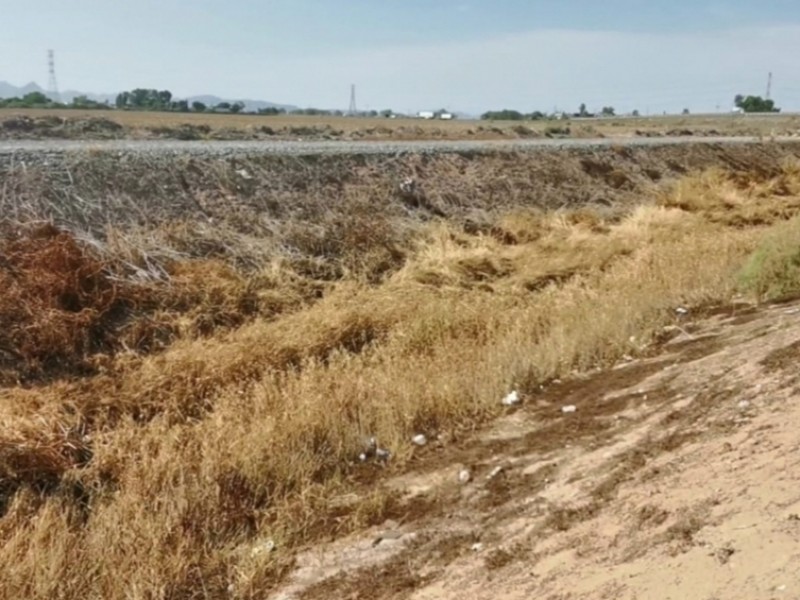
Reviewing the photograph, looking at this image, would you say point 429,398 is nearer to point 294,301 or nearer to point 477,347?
point 477,347

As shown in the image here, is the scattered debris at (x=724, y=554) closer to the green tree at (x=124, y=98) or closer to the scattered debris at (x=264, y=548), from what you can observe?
the scattered debris at (x=264, y=548)

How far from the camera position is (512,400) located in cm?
767

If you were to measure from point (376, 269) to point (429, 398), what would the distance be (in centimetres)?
618

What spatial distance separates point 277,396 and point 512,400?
2.41 meters

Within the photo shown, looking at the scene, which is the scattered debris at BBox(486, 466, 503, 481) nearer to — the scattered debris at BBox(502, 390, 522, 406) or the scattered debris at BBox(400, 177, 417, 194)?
the scattered debris at BBox(502, 390, 522, 406)

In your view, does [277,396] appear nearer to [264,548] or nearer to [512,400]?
[512,400]

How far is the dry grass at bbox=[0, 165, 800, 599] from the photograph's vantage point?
5379mm

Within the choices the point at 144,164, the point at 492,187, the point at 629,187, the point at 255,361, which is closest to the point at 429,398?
the point at 255,361

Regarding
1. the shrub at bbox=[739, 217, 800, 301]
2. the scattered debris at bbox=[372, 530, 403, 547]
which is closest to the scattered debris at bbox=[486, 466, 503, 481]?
the scattered debris at bbox=[372, 530, 403, 547]

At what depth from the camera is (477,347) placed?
31.0 feet

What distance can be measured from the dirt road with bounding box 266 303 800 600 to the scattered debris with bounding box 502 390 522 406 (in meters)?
0.11

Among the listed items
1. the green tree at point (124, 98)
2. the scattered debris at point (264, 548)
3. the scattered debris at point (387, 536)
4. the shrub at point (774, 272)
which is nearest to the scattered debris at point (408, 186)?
the shrub at point (774, 272)

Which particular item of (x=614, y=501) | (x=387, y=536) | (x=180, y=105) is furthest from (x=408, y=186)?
(x=180, y=105)

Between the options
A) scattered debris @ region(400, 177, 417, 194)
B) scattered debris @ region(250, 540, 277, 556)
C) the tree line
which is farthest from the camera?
the tree line
